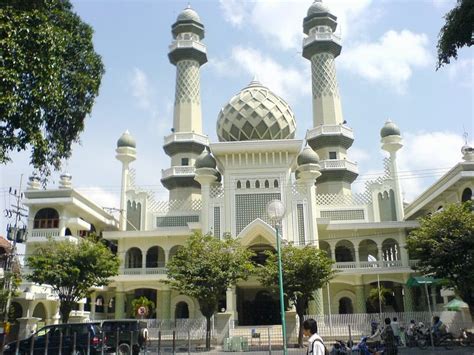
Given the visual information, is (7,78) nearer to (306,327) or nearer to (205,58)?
(306,327)

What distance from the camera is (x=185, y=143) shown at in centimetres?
4256

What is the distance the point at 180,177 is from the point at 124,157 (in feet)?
15.8

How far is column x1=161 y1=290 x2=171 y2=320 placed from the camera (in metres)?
34.6

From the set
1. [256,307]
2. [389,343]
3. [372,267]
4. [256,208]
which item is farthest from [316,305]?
[389,343]

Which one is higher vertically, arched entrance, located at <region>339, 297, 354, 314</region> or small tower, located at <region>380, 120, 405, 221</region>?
small tower, located at <region>380, 120, 405, 221</region>

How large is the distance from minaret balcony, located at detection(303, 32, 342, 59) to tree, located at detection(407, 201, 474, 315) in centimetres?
2366

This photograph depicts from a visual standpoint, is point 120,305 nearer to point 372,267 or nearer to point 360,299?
point 360,299

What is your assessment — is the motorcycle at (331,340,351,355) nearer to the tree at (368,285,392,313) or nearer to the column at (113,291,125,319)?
the tree at (368,285,392,313)

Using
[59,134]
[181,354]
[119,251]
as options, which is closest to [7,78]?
[59,134]

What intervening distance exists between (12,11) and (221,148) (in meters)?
21.4

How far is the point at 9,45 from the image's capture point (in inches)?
443

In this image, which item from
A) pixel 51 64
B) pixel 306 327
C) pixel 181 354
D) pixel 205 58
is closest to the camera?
pixel 306 327

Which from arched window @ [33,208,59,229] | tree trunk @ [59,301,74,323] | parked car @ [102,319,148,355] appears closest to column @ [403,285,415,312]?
parked car @ [102,319,148,355]

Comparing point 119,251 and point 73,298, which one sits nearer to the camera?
point 73,298
